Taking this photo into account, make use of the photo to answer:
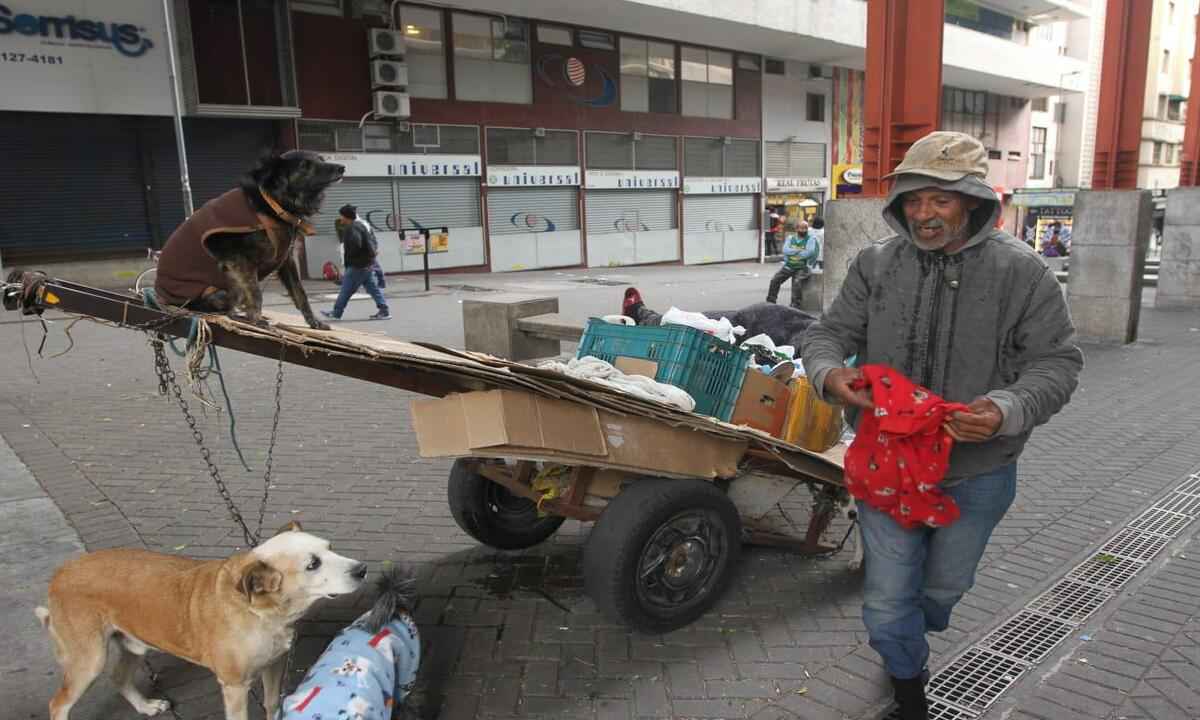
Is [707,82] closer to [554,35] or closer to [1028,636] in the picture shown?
[554,35]

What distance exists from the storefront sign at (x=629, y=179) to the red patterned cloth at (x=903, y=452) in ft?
76.8

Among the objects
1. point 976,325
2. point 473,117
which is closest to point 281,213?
point 976,325

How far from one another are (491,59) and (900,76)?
16530 millimetres

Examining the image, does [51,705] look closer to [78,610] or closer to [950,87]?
[78,610]

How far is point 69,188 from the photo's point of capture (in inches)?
671

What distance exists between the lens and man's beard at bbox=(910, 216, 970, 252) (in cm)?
248

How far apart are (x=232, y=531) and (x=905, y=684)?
11.9ft

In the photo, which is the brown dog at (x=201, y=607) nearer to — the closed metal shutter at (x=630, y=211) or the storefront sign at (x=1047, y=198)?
the closed metal shutter at (x=630, y=211)

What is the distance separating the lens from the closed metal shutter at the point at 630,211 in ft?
84.7

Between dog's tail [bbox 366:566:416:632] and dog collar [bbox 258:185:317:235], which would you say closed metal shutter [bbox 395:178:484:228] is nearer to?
dog collar [bbox 258:185:317:235]

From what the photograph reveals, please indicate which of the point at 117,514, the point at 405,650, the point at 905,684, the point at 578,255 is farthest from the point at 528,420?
the point at 578,255

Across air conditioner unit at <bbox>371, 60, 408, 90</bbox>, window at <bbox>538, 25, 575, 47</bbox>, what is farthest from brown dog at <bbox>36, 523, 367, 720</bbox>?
window at <bbox>538, 25, 575, 47</bbox>

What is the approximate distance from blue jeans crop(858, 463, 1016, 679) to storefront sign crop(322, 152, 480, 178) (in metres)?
19.6

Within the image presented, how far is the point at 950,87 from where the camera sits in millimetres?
37031
